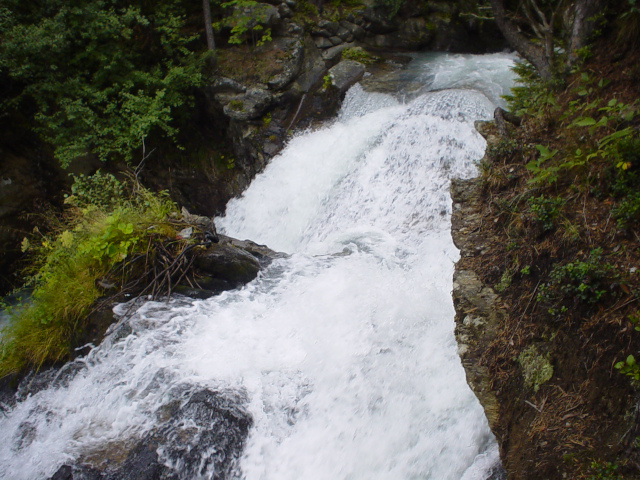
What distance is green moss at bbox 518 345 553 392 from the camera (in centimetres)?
272

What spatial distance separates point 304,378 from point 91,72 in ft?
27.2

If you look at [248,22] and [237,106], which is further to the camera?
[248,22]

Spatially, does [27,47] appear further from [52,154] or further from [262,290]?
[262,290]

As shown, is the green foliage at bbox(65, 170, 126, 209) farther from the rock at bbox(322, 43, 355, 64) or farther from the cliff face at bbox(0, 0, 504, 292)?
the rock at bbox(322, 43, 355, 64)

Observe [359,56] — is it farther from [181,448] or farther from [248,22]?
[181,448]

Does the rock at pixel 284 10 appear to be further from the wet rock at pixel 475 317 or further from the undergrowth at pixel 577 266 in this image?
the wet rock at pixel 475 317

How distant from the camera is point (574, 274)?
267 cm

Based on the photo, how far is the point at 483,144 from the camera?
705cm

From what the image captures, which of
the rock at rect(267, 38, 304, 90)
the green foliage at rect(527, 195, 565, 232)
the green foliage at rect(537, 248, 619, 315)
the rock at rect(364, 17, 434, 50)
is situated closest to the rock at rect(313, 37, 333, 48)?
the rock at rect(267, 38, 304, 90)

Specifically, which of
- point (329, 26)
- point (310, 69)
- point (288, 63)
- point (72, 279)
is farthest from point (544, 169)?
point (329, 26)

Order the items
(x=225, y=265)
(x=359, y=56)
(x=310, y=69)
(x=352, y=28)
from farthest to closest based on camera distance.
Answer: (x=352, y=28) < (x=359, y=56) < (x=310, y=69) < (x=225, y=265)

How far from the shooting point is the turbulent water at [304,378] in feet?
11.3

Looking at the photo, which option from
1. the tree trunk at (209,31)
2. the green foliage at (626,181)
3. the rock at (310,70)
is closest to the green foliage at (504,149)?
the green foliage at (626,181)

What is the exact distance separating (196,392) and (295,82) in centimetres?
795
